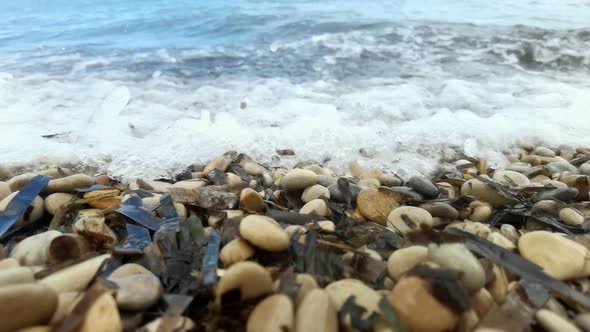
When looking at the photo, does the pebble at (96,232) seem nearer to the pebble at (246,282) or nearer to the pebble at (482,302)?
the pebble at (246,282)

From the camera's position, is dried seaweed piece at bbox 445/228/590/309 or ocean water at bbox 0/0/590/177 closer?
dried seaweed piece at bbox 445/228/590/309

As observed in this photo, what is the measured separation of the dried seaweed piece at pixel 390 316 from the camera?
873 millimetres

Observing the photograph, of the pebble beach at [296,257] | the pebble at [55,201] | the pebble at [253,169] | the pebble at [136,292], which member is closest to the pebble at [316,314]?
the pebble beach at [296,257]

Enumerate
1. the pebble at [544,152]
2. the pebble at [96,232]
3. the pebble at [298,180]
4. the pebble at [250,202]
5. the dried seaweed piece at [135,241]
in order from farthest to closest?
the pebble at [544,152], the pebble at [298,180], the pebble at [250,202], the pebble at [96,232], the dried seaweed piece at [135,241]

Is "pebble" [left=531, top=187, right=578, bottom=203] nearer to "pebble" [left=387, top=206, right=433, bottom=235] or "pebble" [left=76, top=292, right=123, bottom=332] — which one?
"pebble" [left=387, top=206, right=433, bottom=235]

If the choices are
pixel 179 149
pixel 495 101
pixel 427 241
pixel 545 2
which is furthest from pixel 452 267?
pixel 545 2

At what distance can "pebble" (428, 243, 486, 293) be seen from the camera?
0.98 m

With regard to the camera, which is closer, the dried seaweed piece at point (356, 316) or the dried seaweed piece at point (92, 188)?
the dried seaweed piece at point (356, 316)

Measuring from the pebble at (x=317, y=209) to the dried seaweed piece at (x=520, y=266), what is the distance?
1.79 feet

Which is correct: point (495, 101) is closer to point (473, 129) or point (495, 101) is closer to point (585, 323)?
point (473, 129)

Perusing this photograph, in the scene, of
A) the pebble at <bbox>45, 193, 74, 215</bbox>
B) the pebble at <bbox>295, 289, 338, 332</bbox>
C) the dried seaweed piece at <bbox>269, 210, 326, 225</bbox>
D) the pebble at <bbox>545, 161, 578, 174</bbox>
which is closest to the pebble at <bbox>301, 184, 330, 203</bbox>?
the dried seaweed piece at <bbox>269, 210, 326, 225</bbox>

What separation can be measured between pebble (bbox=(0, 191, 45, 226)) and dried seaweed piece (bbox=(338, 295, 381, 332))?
1305 mm

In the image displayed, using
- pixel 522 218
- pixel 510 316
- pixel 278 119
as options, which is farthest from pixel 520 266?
pixel 278 119

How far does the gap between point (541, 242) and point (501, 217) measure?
450 millimetres
